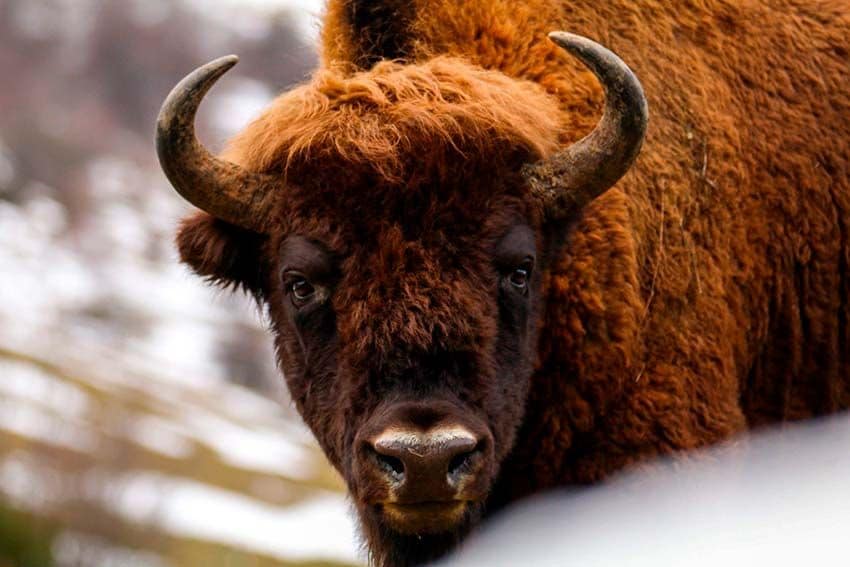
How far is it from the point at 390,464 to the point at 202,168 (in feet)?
4.62

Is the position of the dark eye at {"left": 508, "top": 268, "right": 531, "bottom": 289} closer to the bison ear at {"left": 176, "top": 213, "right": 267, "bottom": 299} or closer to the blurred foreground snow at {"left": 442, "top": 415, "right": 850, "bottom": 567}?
the bison ear at {"left": 176, "top": 213, "right": 267, "bottom": 299}

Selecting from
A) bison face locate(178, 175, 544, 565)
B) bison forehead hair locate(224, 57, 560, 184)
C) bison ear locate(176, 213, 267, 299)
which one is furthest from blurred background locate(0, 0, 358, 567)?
bison face locate(178, 175, 544, 565)

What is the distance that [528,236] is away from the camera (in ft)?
16.7

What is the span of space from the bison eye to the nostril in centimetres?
94

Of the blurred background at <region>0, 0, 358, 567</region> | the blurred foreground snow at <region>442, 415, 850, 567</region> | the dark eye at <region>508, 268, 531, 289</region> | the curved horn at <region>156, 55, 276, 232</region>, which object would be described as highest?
the blurred foreground snow at <region>442, 415, 850, 567</region>

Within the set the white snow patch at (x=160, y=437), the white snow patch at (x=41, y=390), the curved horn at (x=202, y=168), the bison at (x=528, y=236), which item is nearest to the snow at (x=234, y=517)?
the white snow patch at (x=160, y=437)

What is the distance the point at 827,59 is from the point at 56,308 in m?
35.6

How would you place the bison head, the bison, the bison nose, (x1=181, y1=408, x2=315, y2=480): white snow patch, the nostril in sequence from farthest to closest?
(x1=181, y1=408, x2=315, y2=480): white snow patch < the bison < the bison head < the nostril < the bison nose

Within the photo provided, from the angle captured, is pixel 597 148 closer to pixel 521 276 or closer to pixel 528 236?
pixel 528 236

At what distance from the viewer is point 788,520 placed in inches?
79.1

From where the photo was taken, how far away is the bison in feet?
15.5

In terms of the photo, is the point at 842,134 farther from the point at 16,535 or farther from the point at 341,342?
the point at 16,535

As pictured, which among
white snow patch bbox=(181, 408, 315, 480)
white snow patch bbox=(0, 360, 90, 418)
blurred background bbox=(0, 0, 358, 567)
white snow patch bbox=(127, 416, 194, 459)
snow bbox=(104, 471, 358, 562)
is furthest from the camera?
white snow patch bbox=(181, 408, 315, 480)

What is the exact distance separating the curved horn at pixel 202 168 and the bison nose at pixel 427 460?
1.21 meters
